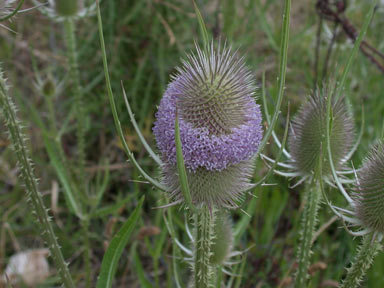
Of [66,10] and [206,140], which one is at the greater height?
[66,10]

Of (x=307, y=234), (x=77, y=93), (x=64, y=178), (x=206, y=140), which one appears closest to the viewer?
(x=206, y=140)

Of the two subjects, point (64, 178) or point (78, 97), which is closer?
point (64, 178)

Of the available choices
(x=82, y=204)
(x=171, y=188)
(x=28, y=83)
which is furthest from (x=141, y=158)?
(x=171, y=188)

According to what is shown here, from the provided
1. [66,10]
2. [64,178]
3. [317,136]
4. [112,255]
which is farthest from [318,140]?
[66,10]

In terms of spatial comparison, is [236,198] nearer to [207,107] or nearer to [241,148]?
[241,148]

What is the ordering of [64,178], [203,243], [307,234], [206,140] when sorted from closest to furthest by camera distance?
[206,140] < [203,243] < [307,234] < [64,178]

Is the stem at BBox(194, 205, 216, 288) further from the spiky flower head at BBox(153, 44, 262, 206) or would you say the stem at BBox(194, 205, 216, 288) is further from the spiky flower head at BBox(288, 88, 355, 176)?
the spiky flower head at BBox(288, 88, 355, 176)

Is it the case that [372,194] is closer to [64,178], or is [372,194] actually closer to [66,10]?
[64,178]
